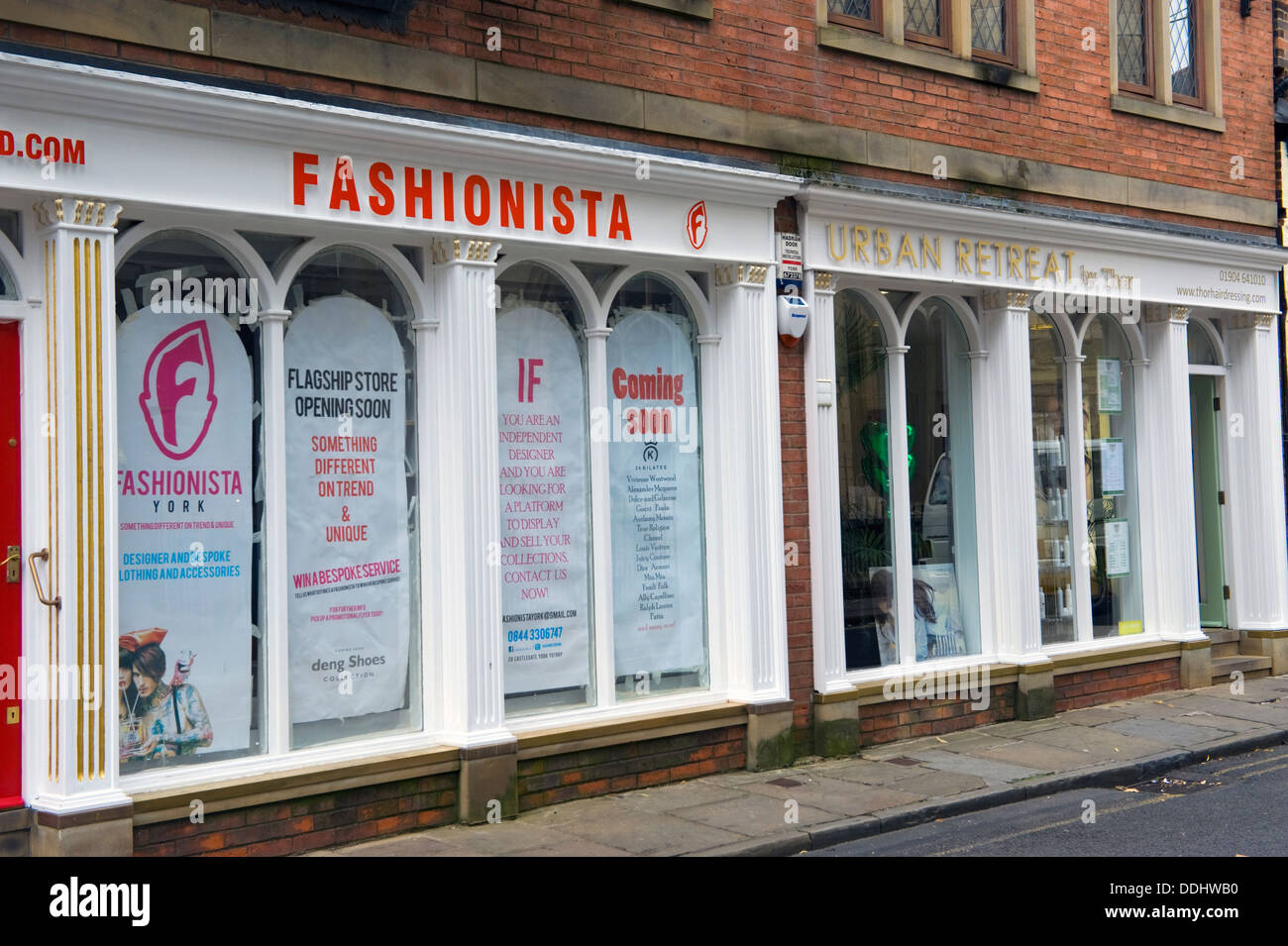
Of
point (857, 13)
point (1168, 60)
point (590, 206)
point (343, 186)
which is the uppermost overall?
point (1168, 60)

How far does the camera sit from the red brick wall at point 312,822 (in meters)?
6.98

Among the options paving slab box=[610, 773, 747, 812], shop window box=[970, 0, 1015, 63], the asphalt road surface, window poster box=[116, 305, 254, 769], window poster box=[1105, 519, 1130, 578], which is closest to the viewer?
window poster box=[116, 305, 254, 769]

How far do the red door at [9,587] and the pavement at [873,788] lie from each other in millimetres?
1666

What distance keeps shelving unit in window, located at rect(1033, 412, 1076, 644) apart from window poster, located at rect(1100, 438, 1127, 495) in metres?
0.57

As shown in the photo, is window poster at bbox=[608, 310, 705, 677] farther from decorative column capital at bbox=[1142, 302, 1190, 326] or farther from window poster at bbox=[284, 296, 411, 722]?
decorative column capital at bbox=[1142, 302, 1190, 326]

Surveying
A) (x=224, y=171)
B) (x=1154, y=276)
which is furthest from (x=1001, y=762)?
(x=224, y=171)

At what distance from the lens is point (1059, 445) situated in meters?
12.4

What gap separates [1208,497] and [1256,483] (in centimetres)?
49

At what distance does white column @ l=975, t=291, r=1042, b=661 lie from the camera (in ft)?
37.3

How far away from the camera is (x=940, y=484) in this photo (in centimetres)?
1148

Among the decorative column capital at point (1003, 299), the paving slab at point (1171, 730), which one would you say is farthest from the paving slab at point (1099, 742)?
the decorative column capital at point (1003, 299)

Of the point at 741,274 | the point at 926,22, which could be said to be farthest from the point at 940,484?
the point at 926,22

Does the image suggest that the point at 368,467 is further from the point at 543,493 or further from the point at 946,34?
the point at 946,34

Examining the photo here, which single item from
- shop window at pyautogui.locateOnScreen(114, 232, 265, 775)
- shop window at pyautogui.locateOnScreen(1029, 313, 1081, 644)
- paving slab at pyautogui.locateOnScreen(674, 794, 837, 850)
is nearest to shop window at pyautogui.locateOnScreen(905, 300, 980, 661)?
shop window at pyautogui.locateOnScreen(1029, 313, 1081, 644)
